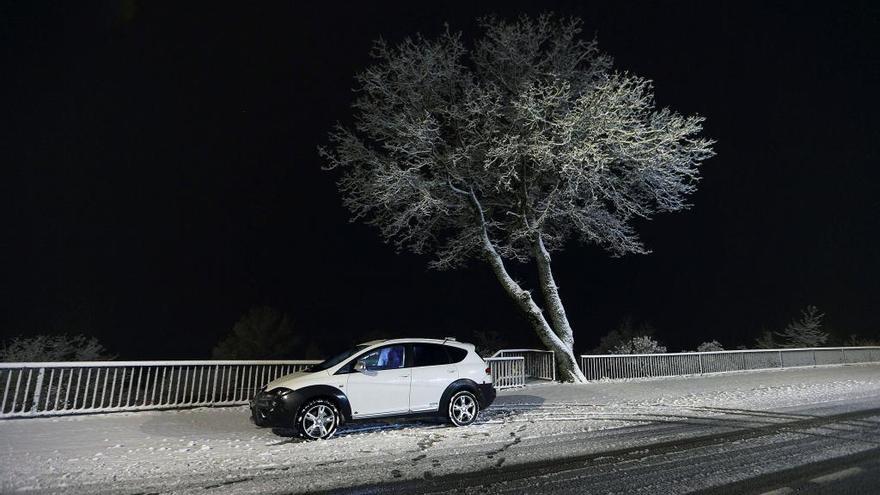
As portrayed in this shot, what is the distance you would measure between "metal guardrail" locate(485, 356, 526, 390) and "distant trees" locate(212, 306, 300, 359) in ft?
72.1

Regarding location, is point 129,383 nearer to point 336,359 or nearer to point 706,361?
point 336,359

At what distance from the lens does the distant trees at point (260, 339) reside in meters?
34.6

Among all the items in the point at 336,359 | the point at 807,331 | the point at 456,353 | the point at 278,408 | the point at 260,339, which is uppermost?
the point at 807,331

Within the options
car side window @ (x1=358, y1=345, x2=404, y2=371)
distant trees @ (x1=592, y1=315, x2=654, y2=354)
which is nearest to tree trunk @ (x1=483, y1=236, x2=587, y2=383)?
car side window @ (x1=358, y1=345, x2=404, y2=371)

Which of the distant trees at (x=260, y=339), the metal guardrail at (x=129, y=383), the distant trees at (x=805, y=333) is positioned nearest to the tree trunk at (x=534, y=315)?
the metal guardrail at (x=129, y=383)

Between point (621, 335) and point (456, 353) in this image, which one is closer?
point (456, 353)

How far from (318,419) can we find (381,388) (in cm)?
119

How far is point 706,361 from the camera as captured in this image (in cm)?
2225

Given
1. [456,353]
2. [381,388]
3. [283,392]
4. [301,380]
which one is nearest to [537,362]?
[456,353]

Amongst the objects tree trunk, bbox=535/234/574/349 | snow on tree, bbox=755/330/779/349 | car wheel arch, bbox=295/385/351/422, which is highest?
tree trunk, bbox=535/234/574/349

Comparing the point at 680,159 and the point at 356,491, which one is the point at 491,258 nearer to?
the point at 680,159

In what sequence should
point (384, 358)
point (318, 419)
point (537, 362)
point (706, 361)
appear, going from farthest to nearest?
point (706, 361), point (537, 362), point (384, 358), point (318, 419)

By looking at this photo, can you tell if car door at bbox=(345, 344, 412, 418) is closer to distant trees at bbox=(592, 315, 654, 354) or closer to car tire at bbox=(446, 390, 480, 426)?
car tire at bbox=(446, 390, 480, 426)

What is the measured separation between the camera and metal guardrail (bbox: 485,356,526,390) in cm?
1592
